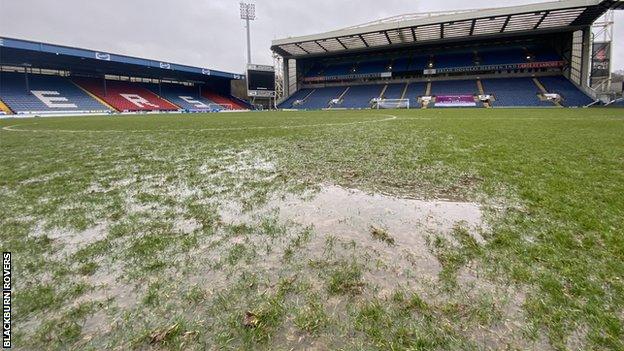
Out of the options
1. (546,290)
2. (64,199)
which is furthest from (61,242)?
(546,290)

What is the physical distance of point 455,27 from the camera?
4019cm

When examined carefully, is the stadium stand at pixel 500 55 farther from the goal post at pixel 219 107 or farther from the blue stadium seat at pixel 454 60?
the goal post at pixel 219 107

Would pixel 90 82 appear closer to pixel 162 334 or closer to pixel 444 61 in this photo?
pixel 444 61

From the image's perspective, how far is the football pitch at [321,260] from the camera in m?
1.42

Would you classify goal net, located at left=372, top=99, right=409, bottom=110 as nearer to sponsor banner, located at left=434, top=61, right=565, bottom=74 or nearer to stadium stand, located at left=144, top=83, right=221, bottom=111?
sponsor banner, located at left=434, top=61, right=565, bottom=74

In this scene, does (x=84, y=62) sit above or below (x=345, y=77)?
below

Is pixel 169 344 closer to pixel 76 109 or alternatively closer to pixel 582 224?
pixel 582 224

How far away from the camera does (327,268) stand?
2.00m

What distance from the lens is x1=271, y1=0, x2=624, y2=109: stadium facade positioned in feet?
121

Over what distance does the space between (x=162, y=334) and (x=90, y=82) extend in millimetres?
51258

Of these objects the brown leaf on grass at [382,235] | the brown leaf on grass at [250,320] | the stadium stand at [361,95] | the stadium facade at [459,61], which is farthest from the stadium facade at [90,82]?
the brown leaf on grass at [250,320]

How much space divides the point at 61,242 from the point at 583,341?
3.19 metres

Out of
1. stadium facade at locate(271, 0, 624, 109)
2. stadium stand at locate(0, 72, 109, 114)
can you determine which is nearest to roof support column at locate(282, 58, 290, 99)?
stadium facade at locate(271, 0, 624, 109)

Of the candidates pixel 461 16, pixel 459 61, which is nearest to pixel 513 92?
pixel 459 61
